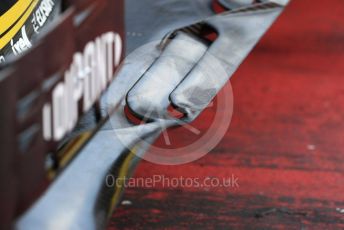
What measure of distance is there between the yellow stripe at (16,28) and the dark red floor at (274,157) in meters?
0.93

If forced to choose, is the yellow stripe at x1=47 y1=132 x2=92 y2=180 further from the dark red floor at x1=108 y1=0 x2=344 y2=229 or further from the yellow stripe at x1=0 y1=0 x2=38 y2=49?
the dark red floor at x1=108 y1=0 x2=344 y2=229

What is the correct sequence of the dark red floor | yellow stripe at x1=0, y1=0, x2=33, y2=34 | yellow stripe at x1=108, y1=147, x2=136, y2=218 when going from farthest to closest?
the dark red floor < yellow stripe at x1=0, y1=0, x2=33, y2=34 < yellow stripe at x1=108, y1=147, x2=136, y2=218

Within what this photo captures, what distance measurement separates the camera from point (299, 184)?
10.6ft

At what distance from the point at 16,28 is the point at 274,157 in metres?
1.60

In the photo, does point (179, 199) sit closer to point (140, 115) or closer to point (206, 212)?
point (206, 212)

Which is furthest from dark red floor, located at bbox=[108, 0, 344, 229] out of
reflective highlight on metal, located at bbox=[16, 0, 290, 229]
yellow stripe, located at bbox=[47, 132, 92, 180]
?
yellow stripe, located at bbox=[47, 132, 92, 180]

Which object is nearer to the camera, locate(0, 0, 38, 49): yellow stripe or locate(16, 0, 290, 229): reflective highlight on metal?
locate(16, 0, 290, 229): reflective highlight on metal

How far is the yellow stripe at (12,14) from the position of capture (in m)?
2.34

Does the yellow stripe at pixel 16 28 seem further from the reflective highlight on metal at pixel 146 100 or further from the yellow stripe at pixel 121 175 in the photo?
the yellow stripe at pixel 121 175

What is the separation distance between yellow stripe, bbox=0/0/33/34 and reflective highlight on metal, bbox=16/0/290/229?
0.41m

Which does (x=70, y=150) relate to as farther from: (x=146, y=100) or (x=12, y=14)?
(x=12, y=14)

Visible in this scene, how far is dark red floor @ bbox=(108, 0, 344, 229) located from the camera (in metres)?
2.96

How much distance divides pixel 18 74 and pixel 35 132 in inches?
5.7

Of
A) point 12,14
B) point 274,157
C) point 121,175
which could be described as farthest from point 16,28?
point 274,157
